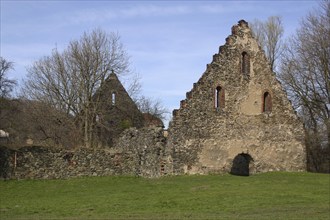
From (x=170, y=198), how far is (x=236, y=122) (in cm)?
1153

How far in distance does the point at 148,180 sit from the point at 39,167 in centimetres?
551

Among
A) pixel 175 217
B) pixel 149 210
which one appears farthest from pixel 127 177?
pixel 175 217

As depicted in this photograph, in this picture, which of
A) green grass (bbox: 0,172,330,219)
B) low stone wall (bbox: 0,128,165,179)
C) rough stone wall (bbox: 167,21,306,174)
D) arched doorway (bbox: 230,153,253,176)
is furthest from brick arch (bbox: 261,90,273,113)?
low stone wall (bbox: 0,128,165,179)

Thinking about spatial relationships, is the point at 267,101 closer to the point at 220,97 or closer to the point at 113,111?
the point at 220,97

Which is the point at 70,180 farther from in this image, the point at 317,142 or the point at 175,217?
the point at 317,142

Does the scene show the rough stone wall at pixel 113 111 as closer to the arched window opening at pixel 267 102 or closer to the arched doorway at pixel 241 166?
the arched doorway at pixel 241 166

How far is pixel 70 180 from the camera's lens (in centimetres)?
2670

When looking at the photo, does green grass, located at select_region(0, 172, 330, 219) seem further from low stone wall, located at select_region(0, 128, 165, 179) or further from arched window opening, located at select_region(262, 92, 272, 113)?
arched window opening, located at select_region(262, 92, 272, 113)

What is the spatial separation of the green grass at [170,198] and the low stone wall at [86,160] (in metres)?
0.82

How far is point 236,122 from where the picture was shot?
30.6 meters

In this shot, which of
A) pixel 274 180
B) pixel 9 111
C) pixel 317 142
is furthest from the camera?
pixel 9 111

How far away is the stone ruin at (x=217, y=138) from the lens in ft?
91.4

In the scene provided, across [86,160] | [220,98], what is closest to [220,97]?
[220,98]

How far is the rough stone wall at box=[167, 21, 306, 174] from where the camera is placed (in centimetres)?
2907
